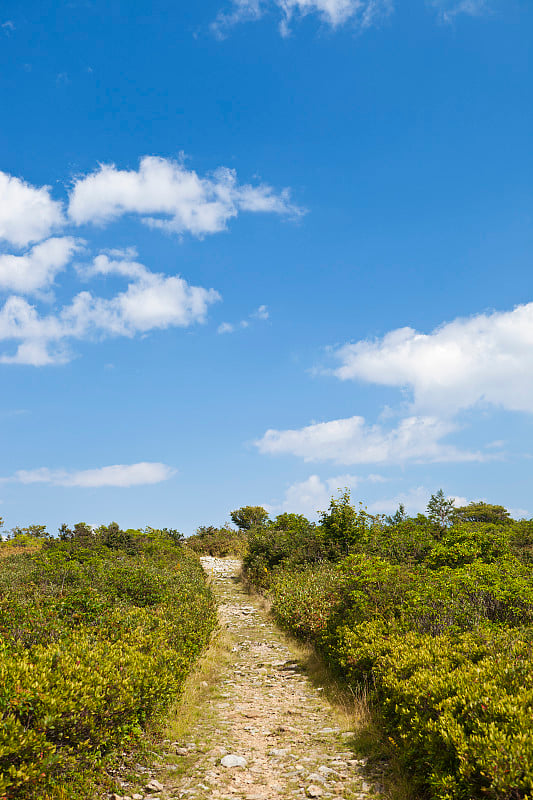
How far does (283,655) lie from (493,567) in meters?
7.00

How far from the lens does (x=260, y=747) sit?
8.52 meters

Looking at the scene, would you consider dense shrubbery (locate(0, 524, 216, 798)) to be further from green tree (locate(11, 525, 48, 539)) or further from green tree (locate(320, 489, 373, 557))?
green tree (locate(11, 525, 48, 539))

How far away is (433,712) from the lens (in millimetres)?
6684

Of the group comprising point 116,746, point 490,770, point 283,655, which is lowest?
point 283,655

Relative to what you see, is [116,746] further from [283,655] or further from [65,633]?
[283,655]

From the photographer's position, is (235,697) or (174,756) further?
(235,697)

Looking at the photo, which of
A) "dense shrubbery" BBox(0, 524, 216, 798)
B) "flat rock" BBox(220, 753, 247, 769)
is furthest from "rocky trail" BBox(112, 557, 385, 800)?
"dense shrubbery" BBox(0, 524, 216, 798)

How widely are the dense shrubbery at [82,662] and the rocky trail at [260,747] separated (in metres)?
0.83

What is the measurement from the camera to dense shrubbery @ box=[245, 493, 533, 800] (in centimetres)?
538

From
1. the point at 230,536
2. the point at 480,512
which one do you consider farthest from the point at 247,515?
the point at 480,512

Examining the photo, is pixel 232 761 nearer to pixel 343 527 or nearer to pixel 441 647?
pixel 441 647

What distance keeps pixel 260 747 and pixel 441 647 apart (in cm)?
358

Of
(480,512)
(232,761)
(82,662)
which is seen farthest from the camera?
(480,512)

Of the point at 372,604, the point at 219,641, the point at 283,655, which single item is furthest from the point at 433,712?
the point at 219,641
